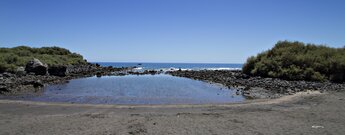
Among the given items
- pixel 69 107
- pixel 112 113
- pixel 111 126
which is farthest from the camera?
pixel 69 107

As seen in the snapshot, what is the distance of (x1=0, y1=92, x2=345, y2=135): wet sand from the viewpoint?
1137 cm

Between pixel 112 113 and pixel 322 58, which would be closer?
pixel 112 113

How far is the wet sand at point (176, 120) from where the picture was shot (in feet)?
37.3

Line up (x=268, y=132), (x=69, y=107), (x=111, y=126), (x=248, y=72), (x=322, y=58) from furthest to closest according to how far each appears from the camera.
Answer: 1. (x=248, y=72)
2. (x=322, y=58)
3. (x=69, y=107)
4. (x=111, y=126)
5. (x=268, y=132)

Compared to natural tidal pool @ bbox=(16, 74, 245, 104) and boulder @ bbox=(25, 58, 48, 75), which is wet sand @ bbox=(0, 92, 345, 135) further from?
boulder @ bbox=(25, 58, 48, 75)

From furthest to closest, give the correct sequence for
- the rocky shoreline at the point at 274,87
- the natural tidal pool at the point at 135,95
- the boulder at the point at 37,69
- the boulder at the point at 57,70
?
the boulder at the point at 57,70 → the boulder at the point at 37,69 → the rocky shoreline at the point at 274,87 → the natural tidal pool at the point at 135,95

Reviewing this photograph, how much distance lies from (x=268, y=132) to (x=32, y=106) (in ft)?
41.1

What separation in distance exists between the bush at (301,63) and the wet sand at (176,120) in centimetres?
1910

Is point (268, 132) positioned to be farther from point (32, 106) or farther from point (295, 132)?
point (32, 106)

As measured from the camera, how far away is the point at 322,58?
39562 millimetres

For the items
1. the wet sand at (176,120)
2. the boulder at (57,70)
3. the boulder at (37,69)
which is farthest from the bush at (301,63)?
the boulder at (37,69)

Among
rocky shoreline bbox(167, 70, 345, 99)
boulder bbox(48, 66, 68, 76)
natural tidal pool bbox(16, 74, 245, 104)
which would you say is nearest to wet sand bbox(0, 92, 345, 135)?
natural tidal pool bbox(16, 74, 245, 104)

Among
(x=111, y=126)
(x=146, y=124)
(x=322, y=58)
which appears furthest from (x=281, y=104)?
(x=322, y=58)

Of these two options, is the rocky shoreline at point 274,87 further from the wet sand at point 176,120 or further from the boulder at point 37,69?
the boulder at point 37,69
